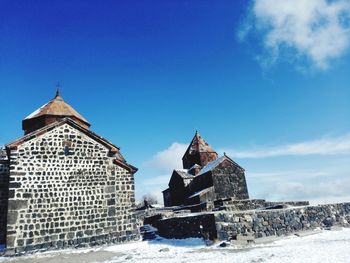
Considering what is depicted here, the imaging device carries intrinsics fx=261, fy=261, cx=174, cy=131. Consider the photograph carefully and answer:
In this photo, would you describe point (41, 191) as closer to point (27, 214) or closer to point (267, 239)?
point (27, 214)

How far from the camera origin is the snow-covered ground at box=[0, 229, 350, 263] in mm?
6934

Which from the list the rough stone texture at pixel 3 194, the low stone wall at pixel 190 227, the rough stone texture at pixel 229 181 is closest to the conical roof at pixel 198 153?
the rough stone texture at pixel 229 181

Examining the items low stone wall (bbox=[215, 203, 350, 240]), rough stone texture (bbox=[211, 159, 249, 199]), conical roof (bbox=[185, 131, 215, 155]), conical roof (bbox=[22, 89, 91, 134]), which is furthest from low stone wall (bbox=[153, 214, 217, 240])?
conical roof (bbox=[185, 131, 215, 155])

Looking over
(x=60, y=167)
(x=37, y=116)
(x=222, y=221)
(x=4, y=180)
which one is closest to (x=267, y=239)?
(x=222, y=221)

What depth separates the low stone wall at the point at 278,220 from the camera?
10258mm

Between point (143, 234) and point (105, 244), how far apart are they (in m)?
2.57

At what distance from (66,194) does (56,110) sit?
6768 mm

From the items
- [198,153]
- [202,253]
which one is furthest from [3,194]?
[198,153]

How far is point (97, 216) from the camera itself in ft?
38.7

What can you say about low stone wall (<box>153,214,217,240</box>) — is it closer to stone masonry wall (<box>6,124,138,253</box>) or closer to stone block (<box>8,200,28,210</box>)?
stone masonry wall (<box>6,124,138,253</box>)

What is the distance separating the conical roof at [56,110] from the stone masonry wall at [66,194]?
4.30 m

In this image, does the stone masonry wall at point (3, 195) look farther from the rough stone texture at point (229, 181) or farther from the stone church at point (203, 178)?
the rough stone texture at point (229, 181)

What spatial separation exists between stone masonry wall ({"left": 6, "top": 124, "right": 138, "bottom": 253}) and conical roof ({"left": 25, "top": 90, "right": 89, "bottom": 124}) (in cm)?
430

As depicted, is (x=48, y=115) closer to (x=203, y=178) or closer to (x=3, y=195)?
(x=3, y=195)
